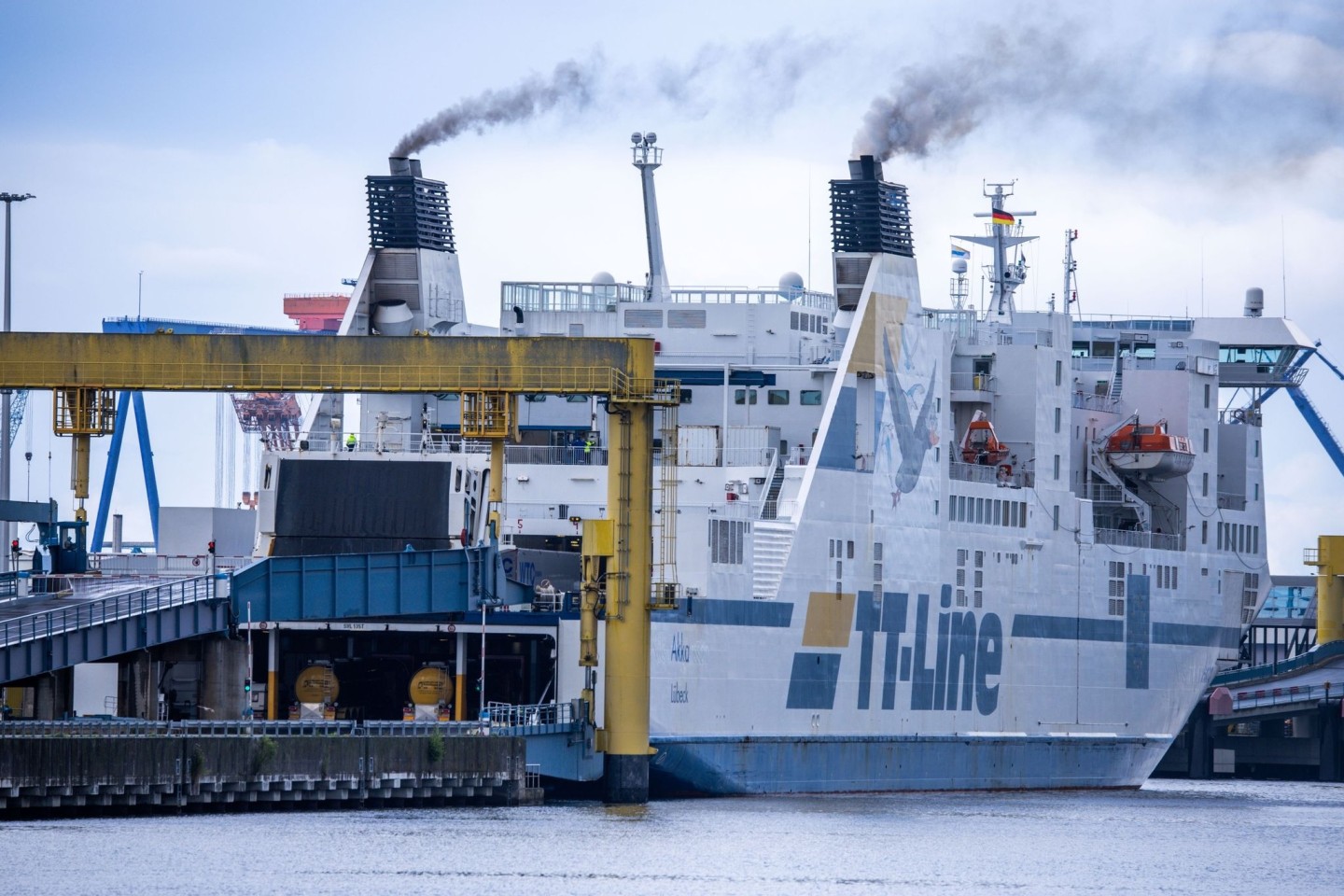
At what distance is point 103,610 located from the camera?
55.2 metres

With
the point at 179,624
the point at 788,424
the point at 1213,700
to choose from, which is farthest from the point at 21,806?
the point at 1213,700

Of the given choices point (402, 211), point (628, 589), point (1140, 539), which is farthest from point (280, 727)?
point (1140, 539)

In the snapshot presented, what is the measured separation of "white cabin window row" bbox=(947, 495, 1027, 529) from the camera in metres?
70.6

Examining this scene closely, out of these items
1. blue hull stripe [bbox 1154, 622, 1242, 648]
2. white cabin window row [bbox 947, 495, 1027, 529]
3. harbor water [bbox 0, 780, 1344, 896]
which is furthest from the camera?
blue hull stripe [bbox 1154, 622, 1242, 648]

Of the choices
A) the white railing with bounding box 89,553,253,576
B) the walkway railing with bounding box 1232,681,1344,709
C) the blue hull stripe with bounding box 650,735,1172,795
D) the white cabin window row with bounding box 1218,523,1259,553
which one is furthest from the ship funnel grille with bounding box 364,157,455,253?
the walkway railing with bounding box 1232,681,1344,709

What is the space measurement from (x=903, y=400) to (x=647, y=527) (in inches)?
484

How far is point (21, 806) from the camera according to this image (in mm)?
51219

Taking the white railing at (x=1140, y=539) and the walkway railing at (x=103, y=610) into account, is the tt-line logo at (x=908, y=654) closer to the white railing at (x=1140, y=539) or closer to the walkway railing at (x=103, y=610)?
the white railing at (x=1140, y=539)

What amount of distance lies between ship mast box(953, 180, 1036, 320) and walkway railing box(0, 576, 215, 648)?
1296 inches

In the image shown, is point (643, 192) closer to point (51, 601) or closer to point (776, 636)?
point (776, 636)

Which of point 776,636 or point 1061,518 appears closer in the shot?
point 776,636

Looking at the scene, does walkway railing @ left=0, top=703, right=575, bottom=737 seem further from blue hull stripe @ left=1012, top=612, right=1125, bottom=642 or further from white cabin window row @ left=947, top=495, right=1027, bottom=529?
blue hull stripe @ left=1012, top=612, right=1125, bottom=642

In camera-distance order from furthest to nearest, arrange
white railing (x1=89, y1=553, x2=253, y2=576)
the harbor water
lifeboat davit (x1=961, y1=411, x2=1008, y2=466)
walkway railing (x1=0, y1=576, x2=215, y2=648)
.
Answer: lifeboat davit (x1=961, y1=411, x2=1008, y2=466), white railing (x1=89, y1=553, x2=253, y2=576), walkway railing (x1=0, y1=576, x2=215, y2=648), the harbor water

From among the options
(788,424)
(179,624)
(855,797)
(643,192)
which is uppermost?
(643,192)
